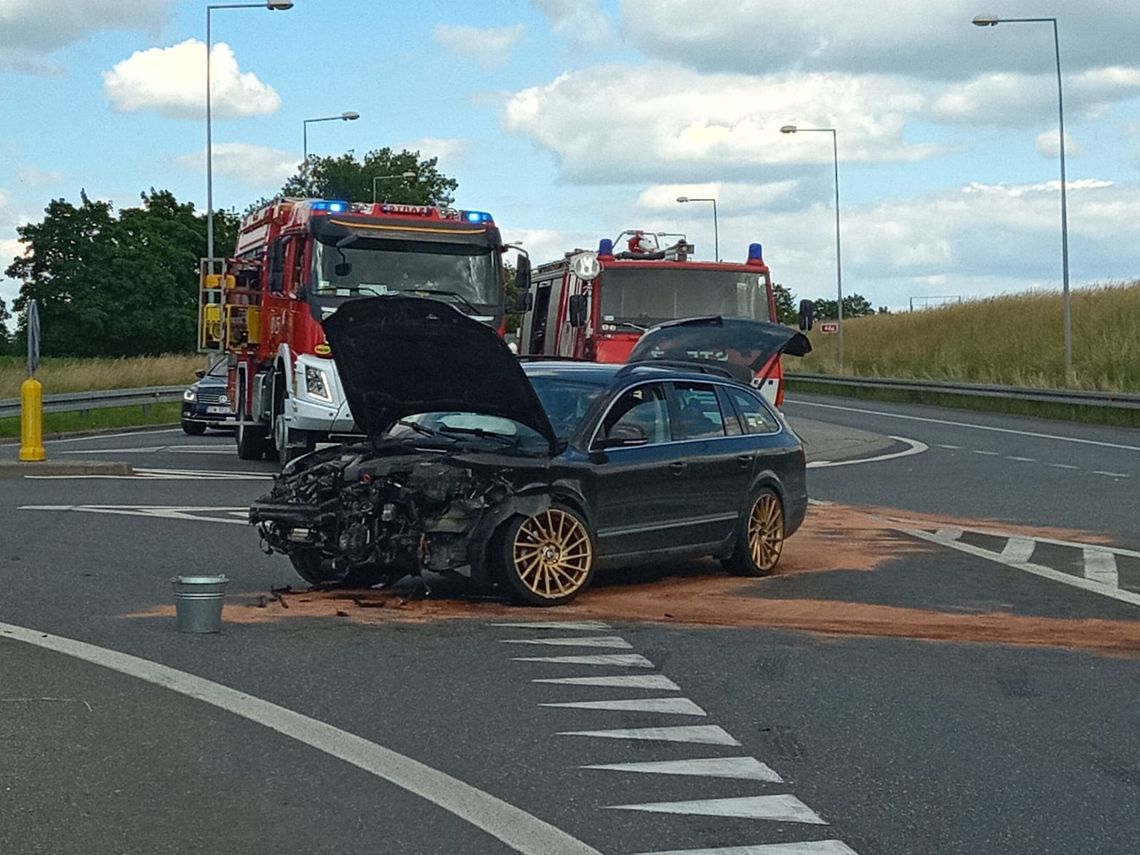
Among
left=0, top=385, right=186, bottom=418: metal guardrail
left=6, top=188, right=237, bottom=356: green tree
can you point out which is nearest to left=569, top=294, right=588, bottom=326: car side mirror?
left=0, top=385, right=186, bottom=418: metal guardrail

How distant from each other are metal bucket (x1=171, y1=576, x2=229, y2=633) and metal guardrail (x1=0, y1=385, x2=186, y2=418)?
954 inches

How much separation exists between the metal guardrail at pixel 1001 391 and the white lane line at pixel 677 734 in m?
29.6

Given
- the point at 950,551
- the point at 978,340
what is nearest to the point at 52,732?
the point at 950,551

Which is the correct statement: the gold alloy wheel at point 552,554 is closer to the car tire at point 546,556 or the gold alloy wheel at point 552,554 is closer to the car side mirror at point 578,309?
the car tire at point 546,556

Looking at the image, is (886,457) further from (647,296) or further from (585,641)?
(585,641)

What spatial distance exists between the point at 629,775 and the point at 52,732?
2309 mm

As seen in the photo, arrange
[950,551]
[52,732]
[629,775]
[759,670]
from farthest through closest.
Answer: [950,551], [759,670], [52,732], [629,775]

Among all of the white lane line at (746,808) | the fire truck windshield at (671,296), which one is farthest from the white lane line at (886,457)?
the white lane line at (746,808)

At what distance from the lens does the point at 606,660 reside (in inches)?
364

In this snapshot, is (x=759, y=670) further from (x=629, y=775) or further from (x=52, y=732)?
(x=52, y=732)

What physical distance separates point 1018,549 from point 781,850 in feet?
30.5

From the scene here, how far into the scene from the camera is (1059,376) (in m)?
48.5

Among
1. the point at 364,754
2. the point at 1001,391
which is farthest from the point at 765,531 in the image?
the point at 1001,391

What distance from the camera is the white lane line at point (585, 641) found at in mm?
9695
